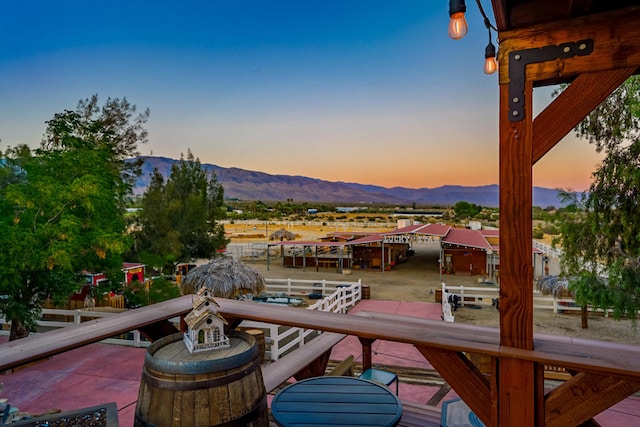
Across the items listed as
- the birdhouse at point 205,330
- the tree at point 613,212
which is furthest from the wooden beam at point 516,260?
the tree at point 613,212

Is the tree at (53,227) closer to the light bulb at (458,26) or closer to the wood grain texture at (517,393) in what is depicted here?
the light bulb at (458,26)

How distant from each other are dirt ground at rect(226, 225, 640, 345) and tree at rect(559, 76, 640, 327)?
2.46 m

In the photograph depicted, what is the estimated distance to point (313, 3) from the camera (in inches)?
804

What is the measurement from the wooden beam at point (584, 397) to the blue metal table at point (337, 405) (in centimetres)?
67

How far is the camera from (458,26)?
2033 mm

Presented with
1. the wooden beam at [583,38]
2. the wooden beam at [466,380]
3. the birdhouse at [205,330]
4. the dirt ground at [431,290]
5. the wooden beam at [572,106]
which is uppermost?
the wooden beam at [583,38]

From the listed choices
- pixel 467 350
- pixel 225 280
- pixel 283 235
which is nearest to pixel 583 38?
pixel 467 350

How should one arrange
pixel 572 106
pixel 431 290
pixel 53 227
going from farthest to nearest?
1. pixel 431 290
2. pixel 53 227
3. pixel 572 106

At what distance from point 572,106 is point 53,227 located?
815 centimetres

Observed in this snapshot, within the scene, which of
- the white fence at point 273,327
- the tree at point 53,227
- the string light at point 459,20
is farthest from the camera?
the white fence at point 273,327

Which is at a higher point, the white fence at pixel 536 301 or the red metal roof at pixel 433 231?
the red metal roof at pixel 433 231

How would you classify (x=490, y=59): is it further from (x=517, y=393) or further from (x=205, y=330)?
(x=205, y=330)

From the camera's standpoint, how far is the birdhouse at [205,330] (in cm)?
179

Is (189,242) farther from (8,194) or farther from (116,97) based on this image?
(8,194)
